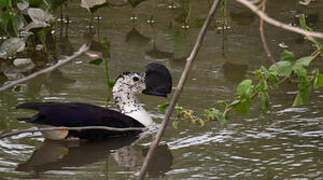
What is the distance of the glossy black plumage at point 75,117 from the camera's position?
5.29 m

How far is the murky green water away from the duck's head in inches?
12.0

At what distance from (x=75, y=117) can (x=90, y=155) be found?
12.8 inches

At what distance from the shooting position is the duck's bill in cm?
584

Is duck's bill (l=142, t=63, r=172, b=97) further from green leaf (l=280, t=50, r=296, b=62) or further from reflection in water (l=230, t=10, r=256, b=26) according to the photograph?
reflection in water (l=230, t=10, r=256, b=26)

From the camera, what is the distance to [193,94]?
6609 mm

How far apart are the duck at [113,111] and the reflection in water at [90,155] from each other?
0.08 meters

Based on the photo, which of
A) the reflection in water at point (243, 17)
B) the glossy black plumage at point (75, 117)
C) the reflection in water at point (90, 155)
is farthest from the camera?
the reflection in water at point (243, 17)

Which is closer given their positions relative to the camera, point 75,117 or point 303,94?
point 303,94

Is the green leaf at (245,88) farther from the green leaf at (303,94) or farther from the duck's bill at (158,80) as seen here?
the duck's bill at (158,80)

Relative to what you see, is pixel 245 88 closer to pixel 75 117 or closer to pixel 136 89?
pixel 75 117

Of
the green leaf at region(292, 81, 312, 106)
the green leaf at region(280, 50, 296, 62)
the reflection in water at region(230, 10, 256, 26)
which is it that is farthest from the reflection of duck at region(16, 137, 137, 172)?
the reflection in water at region(230, 10, 256, 26)

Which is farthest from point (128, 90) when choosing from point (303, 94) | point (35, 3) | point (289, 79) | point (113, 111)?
point (303, 94)

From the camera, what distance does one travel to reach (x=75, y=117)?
17.7ft

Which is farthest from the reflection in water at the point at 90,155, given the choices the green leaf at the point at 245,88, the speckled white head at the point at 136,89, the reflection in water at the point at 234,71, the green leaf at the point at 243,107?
the reflection in water at the point at 234,71
